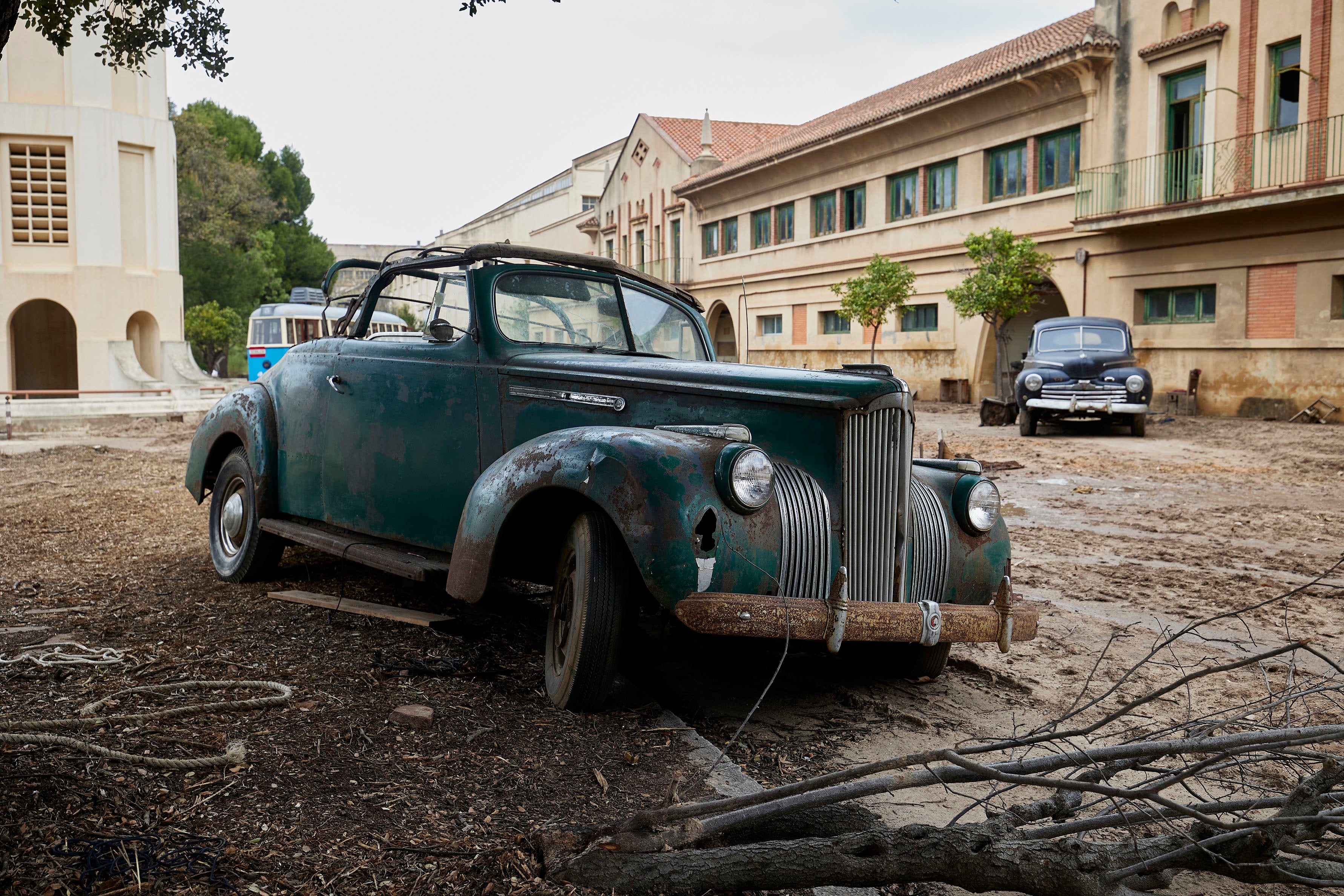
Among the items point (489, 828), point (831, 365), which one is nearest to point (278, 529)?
point (489, 828)

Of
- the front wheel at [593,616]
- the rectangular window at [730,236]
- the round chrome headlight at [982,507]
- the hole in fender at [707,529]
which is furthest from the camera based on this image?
the rectangular window at [730,236]

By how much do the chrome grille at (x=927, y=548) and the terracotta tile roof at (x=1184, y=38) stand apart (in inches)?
752

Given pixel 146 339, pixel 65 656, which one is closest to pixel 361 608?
pixel 65 656

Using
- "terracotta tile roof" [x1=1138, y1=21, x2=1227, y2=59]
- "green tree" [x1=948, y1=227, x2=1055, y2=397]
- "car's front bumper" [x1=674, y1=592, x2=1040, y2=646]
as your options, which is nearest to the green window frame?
"terracotta tile roof" [x1=1138, y1=21, x2=1227, y2=59]

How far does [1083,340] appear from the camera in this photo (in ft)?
57.4

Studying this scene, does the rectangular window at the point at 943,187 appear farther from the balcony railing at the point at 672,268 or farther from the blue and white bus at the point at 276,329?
the blue and white bus at the point at 276,329

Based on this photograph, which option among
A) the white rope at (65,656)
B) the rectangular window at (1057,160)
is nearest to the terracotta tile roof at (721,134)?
the rectangular window at (1057,160)

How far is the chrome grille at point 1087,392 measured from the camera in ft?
54.9

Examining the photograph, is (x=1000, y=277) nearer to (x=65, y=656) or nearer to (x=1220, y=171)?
(x=1220, y=171)

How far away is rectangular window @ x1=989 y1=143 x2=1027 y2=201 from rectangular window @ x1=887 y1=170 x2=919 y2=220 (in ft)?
8.58

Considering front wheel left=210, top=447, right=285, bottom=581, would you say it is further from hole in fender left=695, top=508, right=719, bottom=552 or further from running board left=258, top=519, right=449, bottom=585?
hole in fender left=695, top=508, right=719, bottom=552

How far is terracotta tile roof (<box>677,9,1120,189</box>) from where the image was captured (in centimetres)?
2255

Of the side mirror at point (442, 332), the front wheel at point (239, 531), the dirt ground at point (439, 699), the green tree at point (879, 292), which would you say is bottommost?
the dirt ground at point (439, 699)

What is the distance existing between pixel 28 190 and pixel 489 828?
26.6 m
